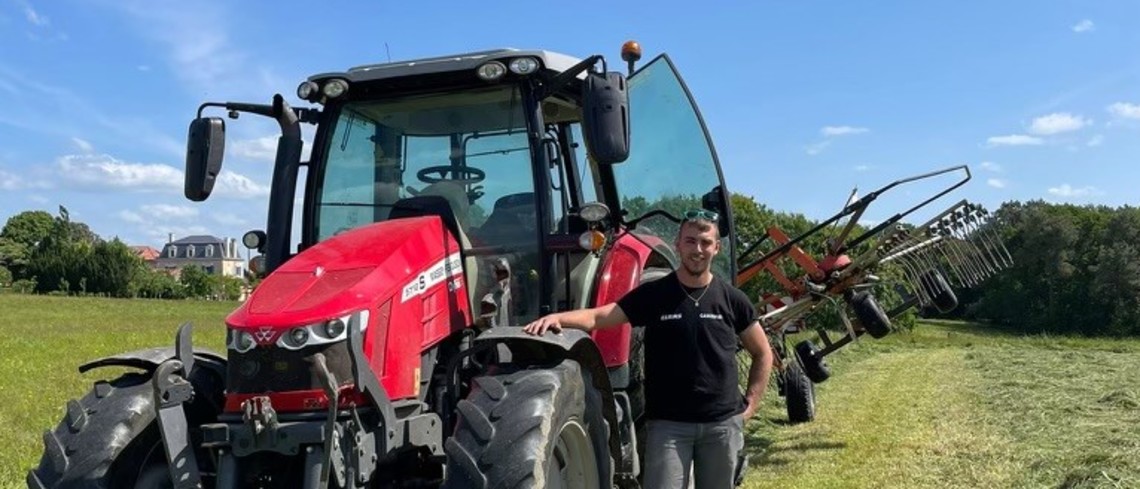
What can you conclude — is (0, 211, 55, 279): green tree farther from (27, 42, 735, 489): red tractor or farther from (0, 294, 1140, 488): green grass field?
(27, 42, 735, 489): red tractor

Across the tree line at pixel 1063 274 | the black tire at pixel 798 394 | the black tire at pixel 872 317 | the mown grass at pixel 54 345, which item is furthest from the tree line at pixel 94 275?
the black tire at pixel 872 317

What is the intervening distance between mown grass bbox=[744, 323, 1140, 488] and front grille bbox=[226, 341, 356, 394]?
4.09 meters

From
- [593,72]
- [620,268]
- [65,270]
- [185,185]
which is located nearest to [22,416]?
[185,185]

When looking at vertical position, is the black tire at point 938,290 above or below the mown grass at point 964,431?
above

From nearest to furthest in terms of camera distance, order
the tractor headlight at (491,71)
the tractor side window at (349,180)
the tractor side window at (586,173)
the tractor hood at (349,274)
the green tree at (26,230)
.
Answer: the tractor hood at (349,274)
the tractor headlight at (491,71)
the tractor side window at (349,180)
the tractor side window at (586,173)
the green tree at (26,230)

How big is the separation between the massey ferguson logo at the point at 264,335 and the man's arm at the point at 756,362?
1921mm

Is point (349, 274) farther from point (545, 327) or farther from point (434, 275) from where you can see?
point (545, 327)

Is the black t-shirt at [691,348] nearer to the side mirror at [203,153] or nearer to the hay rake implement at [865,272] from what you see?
the side mirror at [203,153]

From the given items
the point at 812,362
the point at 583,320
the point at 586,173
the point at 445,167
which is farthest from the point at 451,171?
the point at 812,362

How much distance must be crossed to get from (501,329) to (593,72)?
1168mm

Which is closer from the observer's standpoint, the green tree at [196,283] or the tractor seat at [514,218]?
the tractor seat at [514,218]

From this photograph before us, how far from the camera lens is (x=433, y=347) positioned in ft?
13.3

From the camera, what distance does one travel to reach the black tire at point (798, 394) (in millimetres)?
9328

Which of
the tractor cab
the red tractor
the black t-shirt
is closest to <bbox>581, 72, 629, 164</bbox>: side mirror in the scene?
the red tractor
